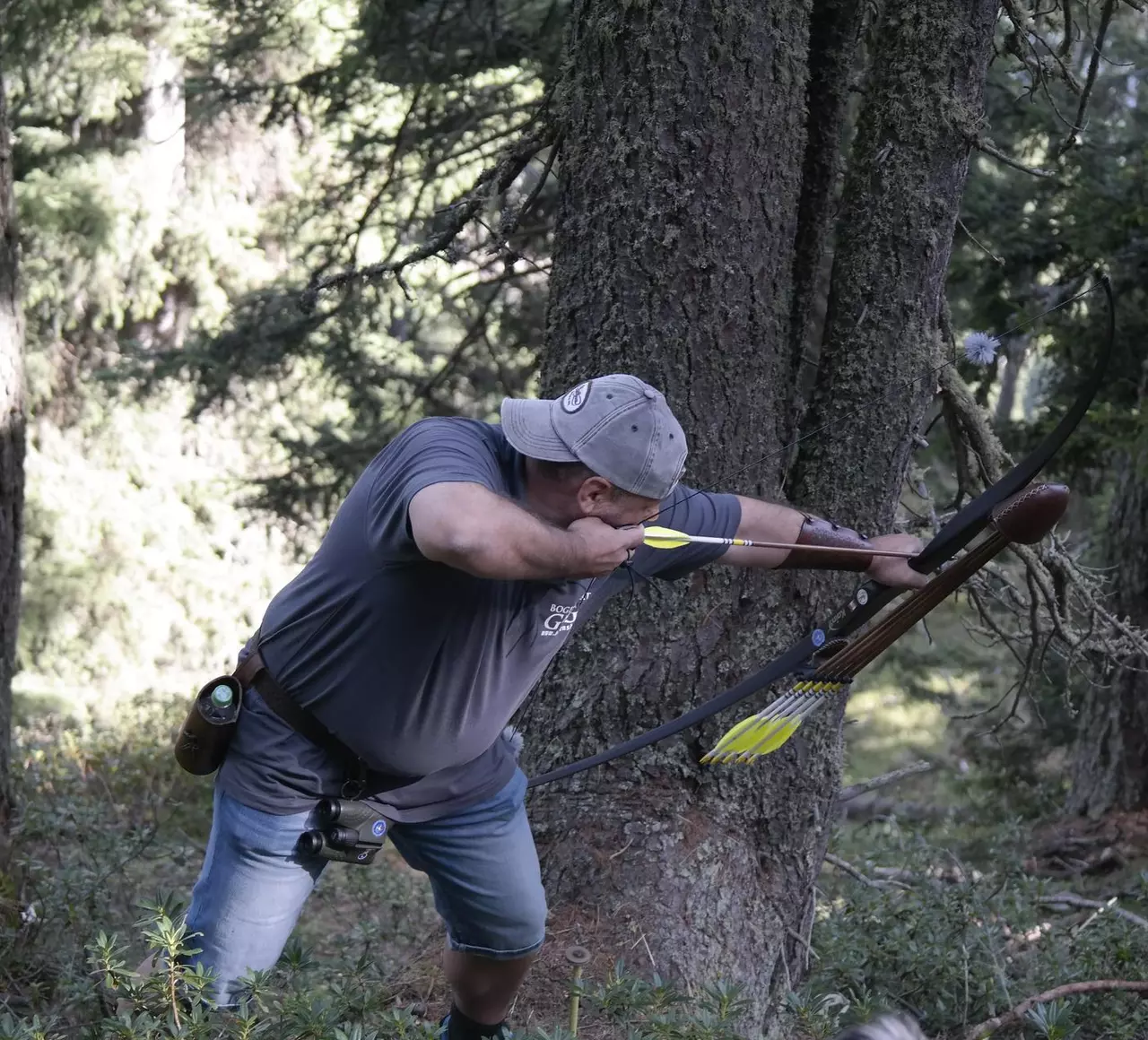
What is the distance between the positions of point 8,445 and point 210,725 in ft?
8.29

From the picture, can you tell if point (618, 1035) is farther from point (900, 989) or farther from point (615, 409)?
point (615, 409)

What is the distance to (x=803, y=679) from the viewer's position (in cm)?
375

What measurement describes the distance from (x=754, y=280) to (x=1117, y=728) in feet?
20.4

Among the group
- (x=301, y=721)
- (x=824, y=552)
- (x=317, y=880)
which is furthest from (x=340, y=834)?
(x=824, y=552)

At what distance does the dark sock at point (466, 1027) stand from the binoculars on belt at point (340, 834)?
0.65m

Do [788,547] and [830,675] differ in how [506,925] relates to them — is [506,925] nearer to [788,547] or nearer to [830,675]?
[830,675]

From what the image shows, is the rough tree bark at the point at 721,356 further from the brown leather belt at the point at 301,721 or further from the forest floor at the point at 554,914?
the brown leather belt at the point at 301,721

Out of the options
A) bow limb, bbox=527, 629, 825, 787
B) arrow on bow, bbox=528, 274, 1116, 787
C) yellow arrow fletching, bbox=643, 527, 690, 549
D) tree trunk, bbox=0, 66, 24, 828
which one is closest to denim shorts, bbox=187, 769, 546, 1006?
bow limb, bbox=527, 629, 825, 787

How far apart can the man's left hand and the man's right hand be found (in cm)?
103

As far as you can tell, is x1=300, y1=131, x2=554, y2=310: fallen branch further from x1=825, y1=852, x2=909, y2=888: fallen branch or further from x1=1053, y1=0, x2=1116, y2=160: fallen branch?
x1=825, y1=852, x2=909, y2=888: fallen branch

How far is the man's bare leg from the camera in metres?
3.52

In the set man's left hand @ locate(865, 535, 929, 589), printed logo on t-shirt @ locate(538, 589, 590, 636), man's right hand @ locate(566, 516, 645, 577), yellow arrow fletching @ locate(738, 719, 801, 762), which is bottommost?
yellow arrow fletching @ locate(738, 719, 801, 762)

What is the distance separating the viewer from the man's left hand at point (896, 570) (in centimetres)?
368

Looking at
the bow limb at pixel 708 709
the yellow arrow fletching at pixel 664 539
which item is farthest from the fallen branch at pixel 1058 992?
the yellow arrow fletching at pixel 664 539
